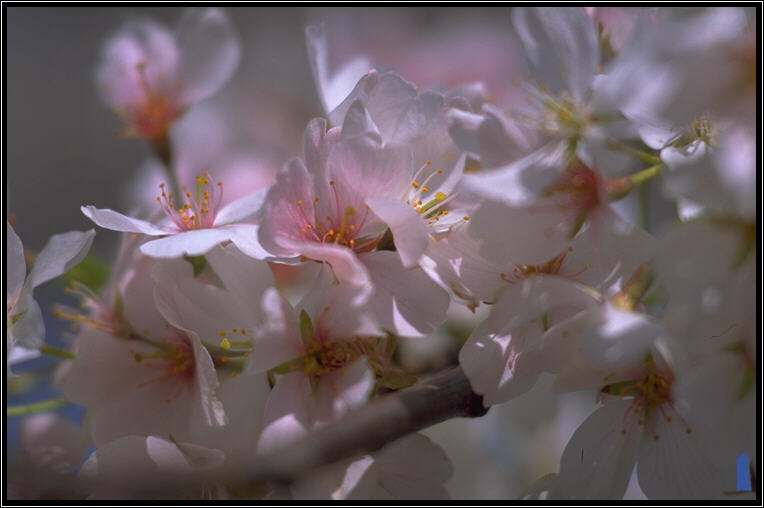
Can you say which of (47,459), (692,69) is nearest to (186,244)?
(47,459)

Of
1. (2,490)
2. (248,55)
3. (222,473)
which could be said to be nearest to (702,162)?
(222,473)

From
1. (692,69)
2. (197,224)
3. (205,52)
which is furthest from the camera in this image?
(205,52)

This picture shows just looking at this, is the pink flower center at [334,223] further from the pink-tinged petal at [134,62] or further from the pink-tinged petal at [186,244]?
the pink-tinged petal at [134,62]

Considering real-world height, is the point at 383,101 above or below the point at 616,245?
above

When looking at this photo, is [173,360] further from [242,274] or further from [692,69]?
[692,69]

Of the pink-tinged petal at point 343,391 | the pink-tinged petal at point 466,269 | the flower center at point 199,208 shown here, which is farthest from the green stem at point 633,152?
the flower center at point 199,208

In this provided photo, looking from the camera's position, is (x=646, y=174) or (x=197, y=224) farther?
(x=197, y=224)

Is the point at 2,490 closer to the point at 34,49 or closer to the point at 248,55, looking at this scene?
the point at 248,55

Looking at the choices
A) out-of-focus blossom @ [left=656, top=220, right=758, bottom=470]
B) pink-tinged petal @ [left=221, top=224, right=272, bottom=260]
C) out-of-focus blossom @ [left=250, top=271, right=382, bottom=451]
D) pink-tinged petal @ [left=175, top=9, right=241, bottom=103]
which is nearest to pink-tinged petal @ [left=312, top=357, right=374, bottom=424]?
out-of-focus blossom @ [left=250, top=271, right=382, bottom=451]
